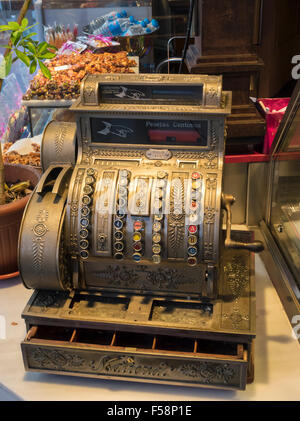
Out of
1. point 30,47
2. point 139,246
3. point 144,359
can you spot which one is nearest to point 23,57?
point 30,47

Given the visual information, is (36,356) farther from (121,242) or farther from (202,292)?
(202,292)

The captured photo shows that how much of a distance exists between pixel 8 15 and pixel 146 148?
76.1 inches

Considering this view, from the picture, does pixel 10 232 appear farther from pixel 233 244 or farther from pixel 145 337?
pixel 233 244

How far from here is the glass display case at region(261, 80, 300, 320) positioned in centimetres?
221

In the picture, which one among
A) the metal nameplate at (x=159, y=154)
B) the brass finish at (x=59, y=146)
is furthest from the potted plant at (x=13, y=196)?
the metal nameplate at (x=159, y=154)

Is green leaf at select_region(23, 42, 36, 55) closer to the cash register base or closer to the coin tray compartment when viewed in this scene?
the cash register base

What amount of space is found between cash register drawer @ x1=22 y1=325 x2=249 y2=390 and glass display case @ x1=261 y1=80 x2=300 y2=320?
1.56ft

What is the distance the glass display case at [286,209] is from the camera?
221 centimetres

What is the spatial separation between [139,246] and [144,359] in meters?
0.40

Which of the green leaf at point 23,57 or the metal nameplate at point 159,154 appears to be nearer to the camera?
the metal nameplate at point 159,154

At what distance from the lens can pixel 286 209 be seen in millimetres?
2418

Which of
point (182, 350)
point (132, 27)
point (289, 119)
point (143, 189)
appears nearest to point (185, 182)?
point (143, 189)

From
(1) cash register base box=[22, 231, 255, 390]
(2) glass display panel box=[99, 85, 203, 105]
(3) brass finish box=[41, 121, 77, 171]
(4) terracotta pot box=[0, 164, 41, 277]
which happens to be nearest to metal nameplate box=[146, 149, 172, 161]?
Answer: (2) glass display panel box=[99, 85, 203, 105]

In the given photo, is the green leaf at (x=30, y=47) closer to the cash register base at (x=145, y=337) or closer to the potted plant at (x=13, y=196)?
the potted plant at (x=13, y=196)
